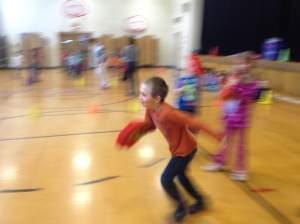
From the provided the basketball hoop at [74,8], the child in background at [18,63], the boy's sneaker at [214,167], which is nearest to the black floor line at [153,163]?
the boy's sneaker at [214,167]

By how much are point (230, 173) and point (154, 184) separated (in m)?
0.78

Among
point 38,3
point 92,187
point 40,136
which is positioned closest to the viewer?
point 92,187

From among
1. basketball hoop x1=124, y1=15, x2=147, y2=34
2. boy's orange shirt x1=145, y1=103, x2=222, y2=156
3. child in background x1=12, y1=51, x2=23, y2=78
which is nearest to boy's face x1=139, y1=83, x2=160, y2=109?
boy's orange shirt x1=145, y1=103, x2=222, y2=156

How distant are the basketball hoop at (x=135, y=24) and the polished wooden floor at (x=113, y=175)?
11.5 meters

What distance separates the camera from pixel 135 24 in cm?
1711

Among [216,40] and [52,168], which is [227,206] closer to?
[52,168]

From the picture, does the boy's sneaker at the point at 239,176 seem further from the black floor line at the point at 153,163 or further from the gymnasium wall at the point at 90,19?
the gymnasium wall at the point at 90,19

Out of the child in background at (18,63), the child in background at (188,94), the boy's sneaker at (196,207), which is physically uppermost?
the child in background at (188,94)

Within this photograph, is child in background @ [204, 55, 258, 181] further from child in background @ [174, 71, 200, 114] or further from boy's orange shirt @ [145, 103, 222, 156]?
boy's orange shirt @ [145, 103, 222, 156]

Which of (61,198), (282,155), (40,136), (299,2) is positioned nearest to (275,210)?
(282,155)

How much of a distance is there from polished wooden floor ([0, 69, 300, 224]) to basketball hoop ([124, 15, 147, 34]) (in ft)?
37.8

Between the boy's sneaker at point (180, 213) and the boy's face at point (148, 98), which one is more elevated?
the boy's face at point (148, 98)

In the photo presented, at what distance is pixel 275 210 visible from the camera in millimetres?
2701

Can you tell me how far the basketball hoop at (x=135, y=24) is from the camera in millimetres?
17000
